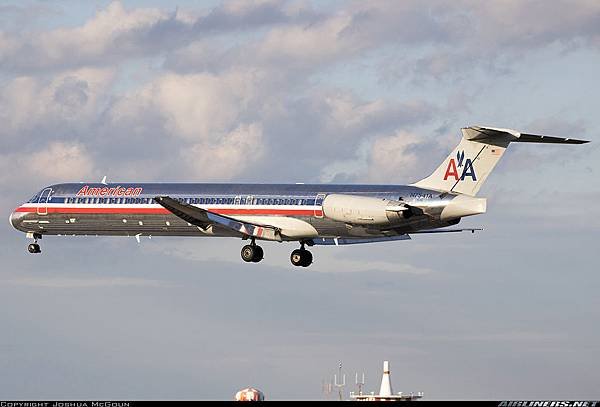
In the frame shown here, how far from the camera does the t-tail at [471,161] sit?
60.9m

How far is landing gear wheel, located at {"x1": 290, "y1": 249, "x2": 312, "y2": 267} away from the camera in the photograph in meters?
68.0

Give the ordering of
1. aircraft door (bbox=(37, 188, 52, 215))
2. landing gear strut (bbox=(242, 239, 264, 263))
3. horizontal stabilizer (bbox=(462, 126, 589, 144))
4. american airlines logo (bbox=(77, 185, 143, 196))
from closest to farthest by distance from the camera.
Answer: horizontal stabilizer (bbox=(462, 126, 589, 144)) → landing gear strut (bbox=(242, 239, 264, 263)) → american airlines logo (bbox=(77, 185, 143, 196)) → aircraft door (bbox=(37, 188, 52, 215))

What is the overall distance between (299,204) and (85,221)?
12044mm

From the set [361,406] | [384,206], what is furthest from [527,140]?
[361,406]

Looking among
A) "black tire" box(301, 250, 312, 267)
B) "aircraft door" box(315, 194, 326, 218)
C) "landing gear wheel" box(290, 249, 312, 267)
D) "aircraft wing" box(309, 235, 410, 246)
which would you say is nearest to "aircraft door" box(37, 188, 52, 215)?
"landing gear wheel" box(290, 249, 312, 267)

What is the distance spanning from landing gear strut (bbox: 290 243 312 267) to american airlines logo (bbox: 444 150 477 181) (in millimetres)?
9568

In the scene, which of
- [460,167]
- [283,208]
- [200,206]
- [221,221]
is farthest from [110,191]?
[460,167]

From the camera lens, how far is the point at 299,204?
64.9m

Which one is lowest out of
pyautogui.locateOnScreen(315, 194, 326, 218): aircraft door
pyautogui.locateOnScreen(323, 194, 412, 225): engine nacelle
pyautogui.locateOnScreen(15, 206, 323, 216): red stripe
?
pyautogui.locateOnScreen(323, 194, 412, 225): engine nacelle

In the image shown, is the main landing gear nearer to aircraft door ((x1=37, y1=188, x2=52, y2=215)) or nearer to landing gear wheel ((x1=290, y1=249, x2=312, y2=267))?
landing gear wheel ((x1=290, y1=249, x2=312, y2=267))

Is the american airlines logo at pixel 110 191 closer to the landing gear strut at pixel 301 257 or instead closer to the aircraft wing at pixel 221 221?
the aircraft wing at pixel 221 221

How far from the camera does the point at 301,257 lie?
68.0m

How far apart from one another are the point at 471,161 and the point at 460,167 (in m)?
0.54

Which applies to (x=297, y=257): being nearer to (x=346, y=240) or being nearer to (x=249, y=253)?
(x=249, y=253)
